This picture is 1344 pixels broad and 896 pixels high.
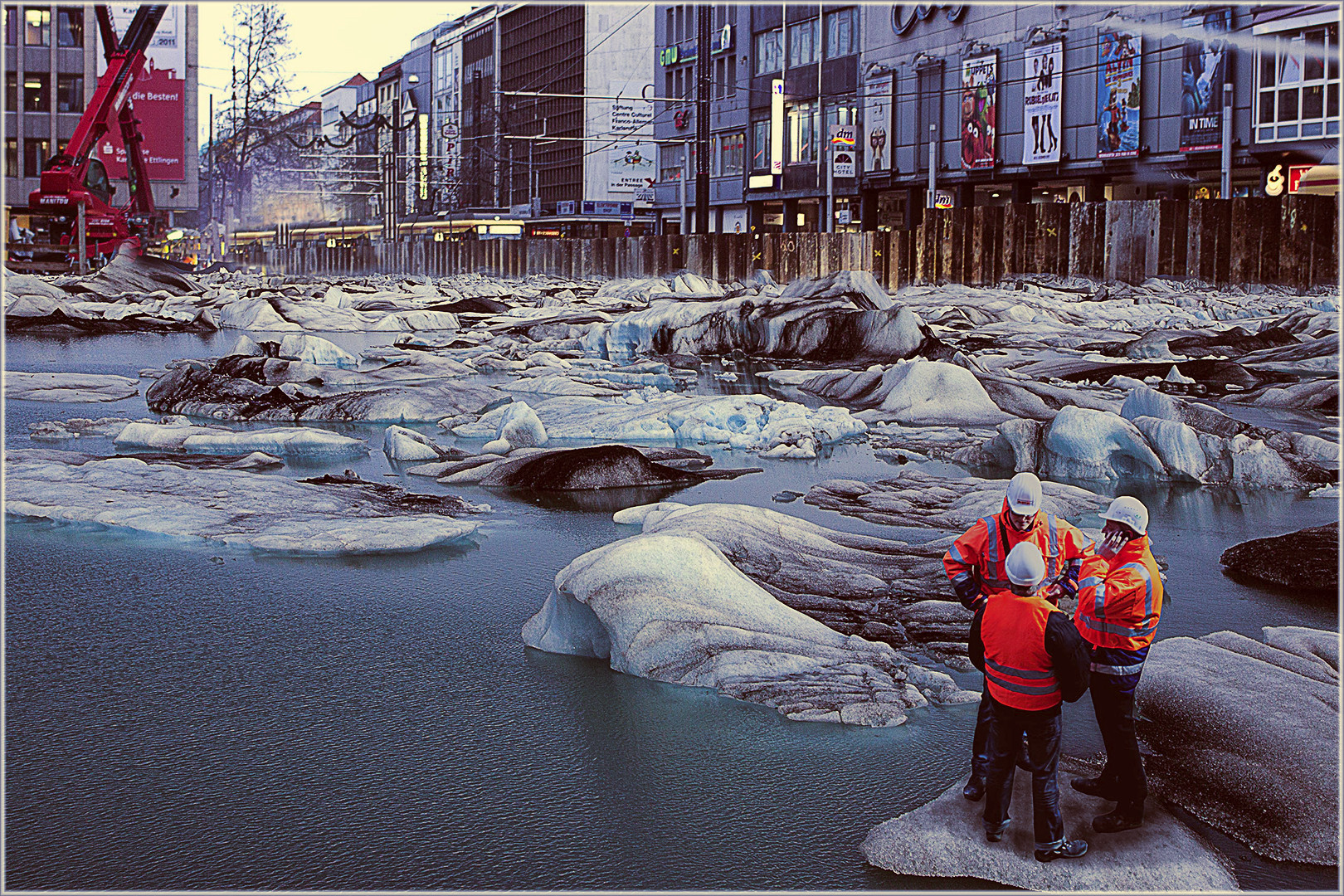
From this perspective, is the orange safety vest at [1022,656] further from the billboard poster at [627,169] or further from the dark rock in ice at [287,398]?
the billboard poster at [627,169]

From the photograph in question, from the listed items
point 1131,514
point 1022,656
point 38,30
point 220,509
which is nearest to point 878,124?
point 38,30

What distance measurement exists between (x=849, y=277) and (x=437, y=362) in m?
7.00

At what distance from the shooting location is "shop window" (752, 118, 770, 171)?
7425 centimetres

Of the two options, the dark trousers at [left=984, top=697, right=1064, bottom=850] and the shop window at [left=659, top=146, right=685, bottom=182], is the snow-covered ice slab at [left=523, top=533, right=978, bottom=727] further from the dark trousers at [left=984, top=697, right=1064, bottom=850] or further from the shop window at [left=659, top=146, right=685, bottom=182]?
the shop window at [left=659, top=146, right=685, bottom=182]

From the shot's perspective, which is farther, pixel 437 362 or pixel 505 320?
pixel 505 320

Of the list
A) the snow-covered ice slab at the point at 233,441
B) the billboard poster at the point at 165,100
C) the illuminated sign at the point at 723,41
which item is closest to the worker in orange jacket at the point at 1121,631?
the snow-covered ice slab at the point at 233,441

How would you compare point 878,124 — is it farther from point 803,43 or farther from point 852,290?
point 852,290

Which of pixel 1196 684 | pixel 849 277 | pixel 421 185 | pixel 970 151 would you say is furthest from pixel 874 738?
pixel 421 185

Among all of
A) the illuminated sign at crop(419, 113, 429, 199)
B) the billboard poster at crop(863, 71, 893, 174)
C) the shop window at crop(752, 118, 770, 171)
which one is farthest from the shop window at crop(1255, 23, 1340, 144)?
the illuminated sign at crop(419, 113, 429, 199)

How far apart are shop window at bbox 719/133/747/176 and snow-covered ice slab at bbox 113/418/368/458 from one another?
66149 mm

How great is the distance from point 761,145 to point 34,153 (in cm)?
3919

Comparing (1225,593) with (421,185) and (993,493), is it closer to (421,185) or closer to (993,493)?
(993,493)

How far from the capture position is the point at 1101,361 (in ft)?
63.4

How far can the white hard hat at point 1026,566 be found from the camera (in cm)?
387
